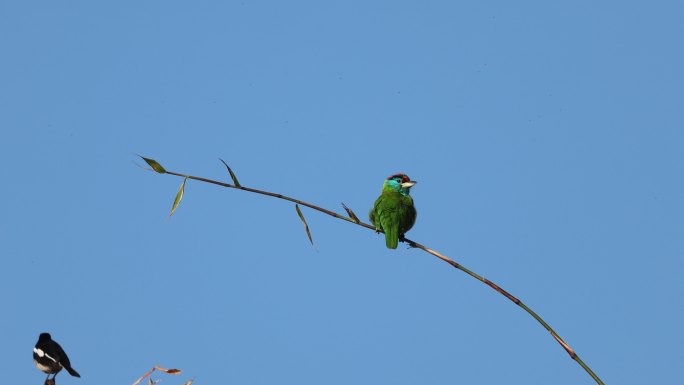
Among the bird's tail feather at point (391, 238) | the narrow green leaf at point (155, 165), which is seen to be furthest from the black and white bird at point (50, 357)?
the narrow green leaf at point (155, 165)

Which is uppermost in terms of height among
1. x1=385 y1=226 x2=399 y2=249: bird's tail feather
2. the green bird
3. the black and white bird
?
the green bird

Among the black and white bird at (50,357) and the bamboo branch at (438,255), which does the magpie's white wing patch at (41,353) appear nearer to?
the black and white bird at (50,357)

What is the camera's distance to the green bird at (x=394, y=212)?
7602 mm

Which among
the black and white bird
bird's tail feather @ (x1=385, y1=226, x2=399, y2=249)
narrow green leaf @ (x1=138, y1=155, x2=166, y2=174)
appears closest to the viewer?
narrow green leaf @ (x1=138, y1=155, x2=166, y2=174)

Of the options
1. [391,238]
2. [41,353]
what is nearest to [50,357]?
[41,353]

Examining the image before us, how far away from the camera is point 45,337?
11344 mm

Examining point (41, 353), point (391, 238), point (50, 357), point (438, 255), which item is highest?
point (391, 238)

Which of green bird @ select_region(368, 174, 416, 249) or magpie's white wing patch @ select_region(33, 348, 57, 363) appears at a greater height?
green bird @ select_region(368, 174, 416, 249)

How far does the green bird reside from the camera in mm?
7602

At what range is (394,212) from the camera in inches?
304

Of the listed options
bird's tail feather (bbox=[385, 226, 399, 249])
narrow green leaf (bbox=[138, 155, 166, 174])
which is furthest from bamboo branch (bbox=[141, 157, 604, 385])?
bird's tail feather (bbox=[385, 226, 399, 249])

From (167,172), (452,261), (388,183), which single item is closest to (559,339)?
(452,261)

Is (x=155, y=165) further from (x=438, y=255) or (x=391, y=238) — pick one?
(x=391, y=238)

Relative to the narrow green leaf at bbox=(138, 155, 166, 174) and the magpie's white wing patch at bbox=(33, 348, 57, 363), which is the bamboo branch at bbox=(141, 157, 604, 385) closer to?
the narrow green leaf at bbox=(138, 155, 166, 174)
